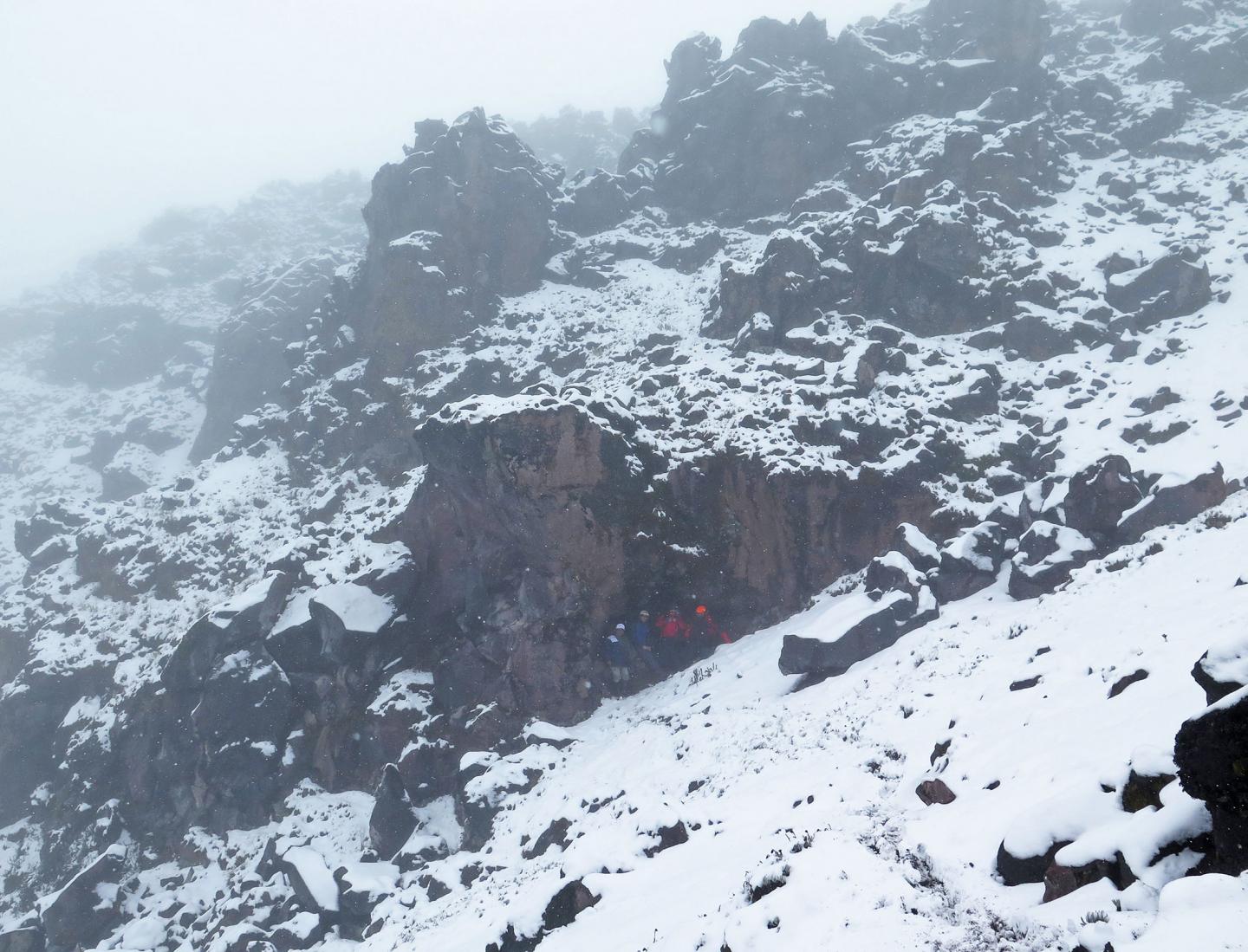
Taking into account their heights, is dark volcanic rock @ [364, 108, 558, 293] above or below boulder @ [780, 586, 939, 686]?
above

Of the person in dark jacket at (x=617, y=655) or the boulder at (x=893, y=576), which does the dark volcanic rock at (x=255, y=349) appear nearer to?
the person in dark jacket at (x=617, y=655)

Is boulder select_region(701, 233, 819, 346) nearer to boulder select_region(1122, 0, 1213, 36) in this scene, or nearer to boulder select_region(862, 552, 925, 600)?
boulder select_region(862, 552, 925, 600)

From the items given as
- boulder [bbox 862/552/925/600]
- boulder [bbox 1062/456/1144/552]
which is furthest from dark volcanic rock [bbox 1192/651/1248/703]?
boulder [bbox 1062/456/1144/552]

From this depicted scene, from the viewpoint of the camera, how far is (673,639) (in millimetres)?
25391

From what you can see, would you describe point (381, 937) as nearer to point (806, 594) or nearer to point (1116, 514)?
point (806, 594)

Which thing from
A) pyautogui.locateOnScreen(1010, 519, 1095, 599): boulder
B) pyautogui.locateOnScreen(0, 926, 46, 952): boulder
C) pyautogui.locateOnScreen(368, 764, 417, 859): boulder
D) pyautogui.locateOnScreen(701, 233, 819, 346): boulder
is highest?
pyautogui.locateOnScreen(701, 233, 819, 346): boulder

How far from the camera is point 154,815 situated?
26.7 m

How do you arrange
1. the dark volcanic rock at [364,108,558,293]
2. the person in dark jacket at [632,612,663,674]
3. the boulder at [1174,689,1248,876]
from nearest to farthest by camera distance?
the boulder at [1174,689,1248,876], the person in dark jacket at [632,612,663,674], the dark volcanic rock at [364,108,558,293]

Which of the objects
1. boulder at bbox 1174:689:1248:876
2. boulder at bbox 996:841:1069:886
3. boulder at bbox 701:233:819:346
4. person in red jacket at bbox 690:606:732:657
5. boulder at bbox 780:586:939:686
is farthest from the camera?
boulder at bbox 701:233:819:346

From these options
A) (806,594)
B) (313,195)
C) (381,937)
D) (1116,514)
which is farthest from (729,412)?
(313,195)

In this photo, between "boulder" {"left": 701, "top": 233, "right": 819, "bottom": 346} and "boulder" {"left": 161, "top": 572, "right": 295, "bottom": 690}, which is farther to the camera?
"boulder" {"left": 701, "top": 233, "right": 819, "bottom": 346}

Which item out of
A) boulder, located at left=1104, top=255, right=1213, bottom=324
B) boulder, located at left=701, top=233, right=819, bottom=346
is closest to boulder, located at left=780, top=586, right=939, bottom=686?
boulder, located at left=701, top=233, right=819, bottom=346

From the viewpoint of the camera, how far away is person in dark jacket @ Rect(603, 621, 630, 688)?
979 inches

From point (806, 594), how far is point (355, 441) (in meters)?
26.3
